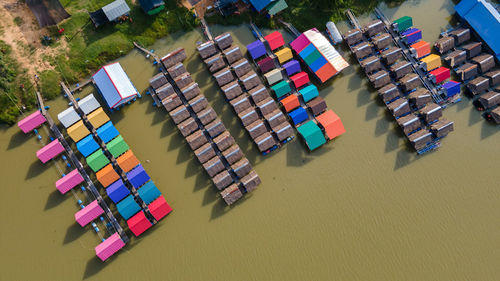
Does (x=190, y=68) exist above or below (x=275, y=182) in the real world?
above

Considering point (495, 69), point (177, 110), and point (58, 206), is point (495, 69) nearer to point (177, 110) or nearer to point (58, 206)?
point (177, 110)

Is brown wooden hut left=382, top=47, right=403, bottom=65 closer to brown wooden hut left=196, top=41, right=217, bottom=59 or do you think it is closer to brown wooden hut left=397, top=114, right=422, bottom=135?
brown wooden hut left=397, top=114, right=422, bottom=135

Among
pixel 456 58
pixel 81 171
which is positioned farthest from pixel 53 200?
pixel 456 58

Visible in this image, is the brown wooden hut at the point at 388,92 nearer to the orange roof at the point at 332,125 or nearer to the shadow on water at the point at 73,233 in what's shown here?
the orange roof at the point at 332,125

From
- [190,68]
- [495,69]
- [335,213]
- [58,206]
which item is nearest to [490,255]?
[335,213]

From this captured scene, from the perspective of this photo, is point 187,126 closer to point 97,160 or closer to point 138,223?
point 97,160

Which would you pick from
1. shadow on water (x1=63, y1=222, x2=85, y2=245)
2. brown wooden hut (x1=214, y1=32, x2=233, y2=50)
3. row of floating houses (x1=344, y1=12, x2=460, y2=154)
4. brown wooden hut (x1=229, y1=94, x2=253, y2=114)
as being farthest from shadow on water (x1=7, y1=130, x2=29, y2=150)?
row of floating houses (x1=344, y1=12, x2=460, y2=154)
